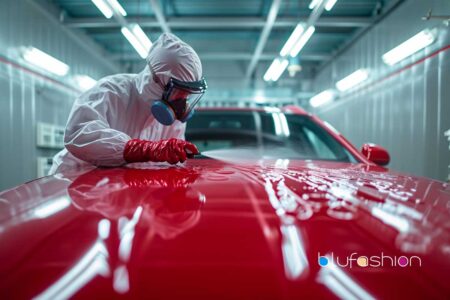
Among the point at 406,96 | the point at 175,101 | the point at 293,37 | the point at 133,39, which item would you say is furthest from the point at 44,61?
the point at 406,96

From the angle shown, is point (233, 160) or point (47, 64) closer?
point (233, 160)

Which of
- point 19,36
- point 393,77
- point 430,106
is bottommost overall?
point 430,106

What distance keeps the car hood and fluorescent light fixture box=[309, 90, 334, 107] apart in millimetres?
8349

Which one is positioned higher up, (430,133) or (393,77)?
(393,77)

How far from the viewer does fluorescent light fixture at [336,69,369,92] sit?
6.72 meters

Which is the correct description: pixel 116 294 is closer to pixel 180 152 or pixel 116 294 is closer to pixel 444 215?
pixel 444 215

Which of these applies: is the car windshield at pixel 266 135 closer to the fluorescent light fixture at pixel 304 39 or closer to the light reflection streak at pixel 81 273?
the light reflection streak at pixel 81 273

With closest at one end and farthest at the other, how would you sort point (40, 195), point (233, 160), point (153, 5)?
1. point (40, 195)
2. point (233, 160)
3. point (153, 5)

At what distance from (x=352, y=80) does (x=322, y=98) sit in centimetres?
199

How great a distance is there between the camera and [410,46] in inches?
193

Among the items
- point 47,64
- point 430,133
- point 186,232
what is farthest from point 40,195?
point 47,64

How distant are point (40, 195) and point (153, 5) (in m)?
5.01

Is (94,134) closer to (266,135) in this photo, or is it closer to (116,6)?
(266,135)

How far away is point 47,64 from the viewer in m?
5.68
